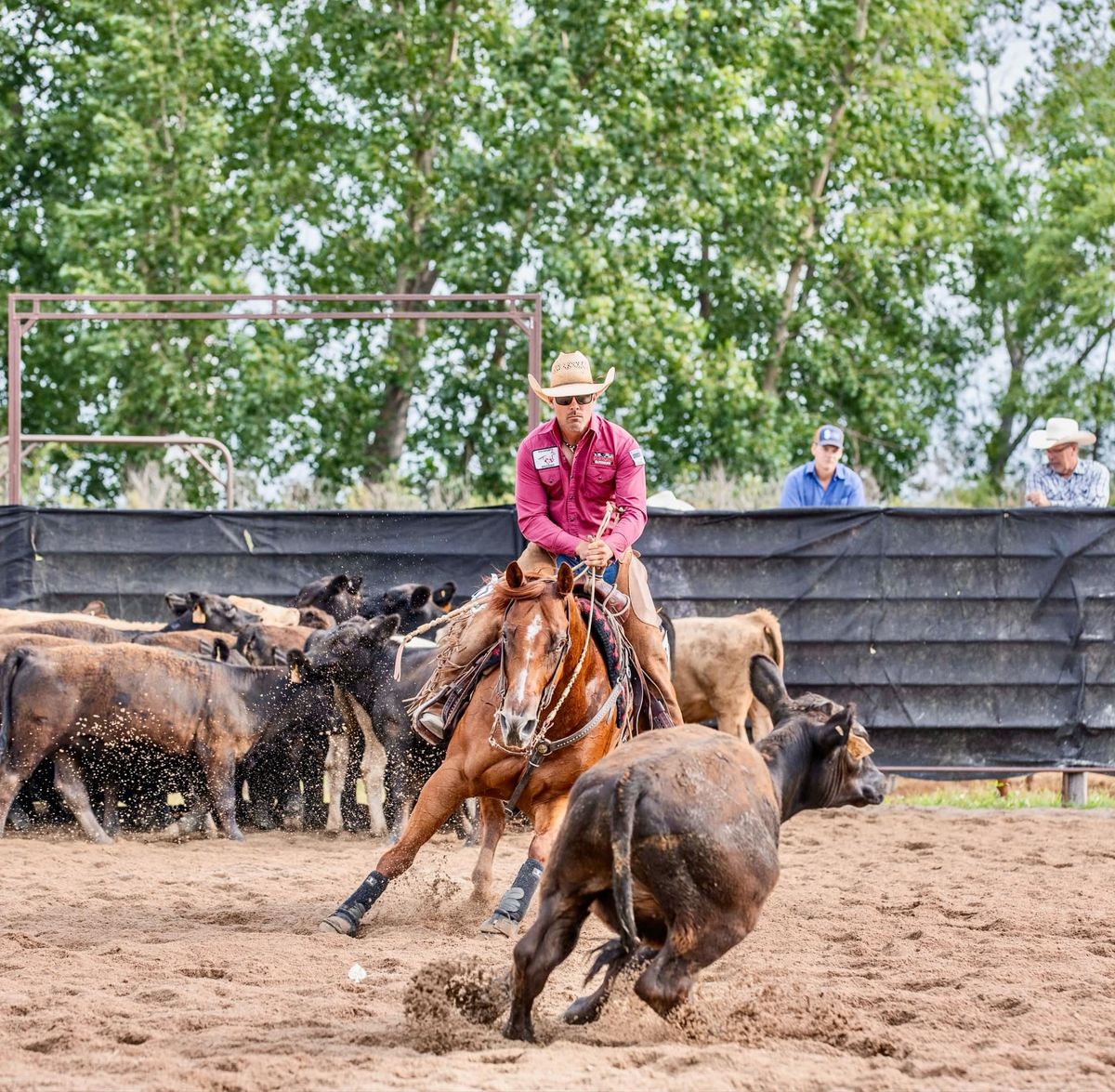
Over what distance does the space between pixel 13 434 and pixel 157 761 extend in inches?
144

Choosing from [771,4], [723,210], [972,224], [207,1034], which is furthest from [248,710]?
[972,224]

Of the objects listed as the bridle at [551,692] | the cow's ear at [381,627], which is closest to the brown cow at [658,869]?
the bridle at [551,692]

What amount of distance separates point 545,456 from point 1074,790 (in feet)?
20.7

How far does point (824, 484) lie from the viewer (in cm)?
1308

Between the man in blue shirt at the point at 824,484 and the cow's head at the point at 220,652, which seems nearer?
the cow's head at the point at 220,652

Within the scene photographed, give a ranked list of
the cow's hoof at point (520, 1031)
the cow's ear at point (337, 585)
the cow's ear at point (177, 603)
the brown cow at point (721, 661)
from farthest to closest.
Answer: the cow's ear at point (177, 603) < the cow's ear at point (337, 585) < the brown cow at point (721, 661) < the cow's hoof at point (520, 1031)

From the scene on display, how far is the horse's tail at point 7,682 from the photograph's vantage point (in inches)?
400

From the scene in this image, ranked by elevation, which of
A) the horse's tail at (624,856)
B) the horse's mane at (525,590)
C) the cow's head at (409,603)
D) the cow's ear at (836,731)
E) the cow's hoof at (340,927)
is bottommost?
the cow's hoof at (340,927)

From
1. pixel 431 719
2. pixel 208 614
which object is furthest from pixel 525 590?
pixel 208 614

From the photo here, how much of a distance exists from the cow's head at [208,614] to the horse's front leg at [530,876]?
5291mm

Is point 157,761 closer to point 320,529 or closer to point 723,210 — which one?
point 320,529

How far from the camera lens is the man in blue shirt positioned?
12.9 m

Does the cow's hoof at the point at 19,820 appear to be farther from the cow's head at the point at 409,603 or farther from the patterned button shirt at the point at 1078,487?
the patterned button shirt at the point at 1078,487

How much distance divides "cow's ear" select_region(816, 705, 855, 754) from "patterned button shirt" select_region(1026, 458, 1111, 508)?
720 cm
